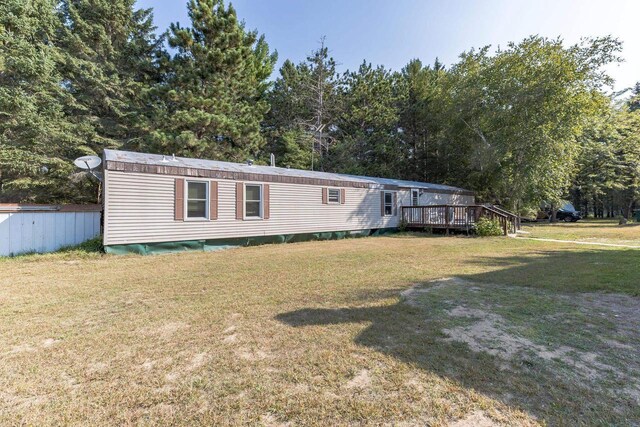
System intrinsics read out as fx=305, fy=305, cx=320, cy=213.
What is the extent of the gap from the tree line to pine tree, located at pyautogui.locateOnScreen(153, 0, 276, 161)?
0.25 ft

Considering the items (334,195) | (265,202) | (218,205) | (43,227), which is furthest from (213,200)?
(334,195)

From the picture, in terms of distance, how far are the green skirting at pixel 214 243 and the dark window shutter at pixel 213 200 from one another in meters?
0.81

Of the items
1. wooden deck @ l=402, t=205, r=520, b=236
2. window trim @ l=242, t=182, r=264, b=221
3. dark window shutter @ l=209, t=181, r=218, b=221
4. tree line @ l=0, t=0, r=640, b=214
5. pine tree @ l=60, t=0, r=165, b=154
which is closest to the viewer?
dark window shutter @ l=209, t=181, r=218, b=221

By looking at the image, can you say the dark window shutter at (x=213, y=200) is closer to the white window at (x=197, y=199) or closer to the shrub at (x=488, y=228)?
the white window at (x=197, y=199)

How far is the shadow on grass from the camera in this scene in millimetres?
1903

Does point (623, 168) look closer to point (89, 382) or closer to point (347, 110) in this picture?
point (347, 110)

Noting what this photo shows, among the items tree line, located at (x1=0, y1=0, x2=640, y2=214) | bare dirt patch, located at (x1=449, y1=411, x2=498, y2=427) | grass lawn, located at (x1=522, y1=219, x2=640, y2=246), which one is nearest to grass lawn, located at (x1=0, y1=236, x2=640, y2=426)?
bare dirt patch, located at (x1=449, y1=411, x2=498, y2=427)

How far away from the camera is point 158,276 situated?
18.8 ft

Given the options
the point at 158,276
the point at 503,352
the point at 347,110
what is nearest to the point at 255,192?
the point at 158,276

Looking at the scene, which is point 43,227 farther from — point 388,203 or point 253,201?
point 388,203

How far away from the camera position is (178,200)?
8969mm

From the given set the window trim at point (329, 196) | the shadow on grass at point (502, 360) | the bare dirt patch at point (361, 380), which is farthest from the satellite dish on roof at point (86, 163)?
the bare dirt patch at point (361, 380)

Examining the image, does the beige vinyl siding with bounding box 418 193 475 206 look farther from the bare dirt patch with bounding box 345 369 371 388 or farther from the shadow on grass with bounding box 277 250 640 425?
the bare dirt patch with bounding box 345 369 371 388

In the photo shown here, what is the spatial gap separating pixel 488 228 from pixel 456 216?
141 cm
